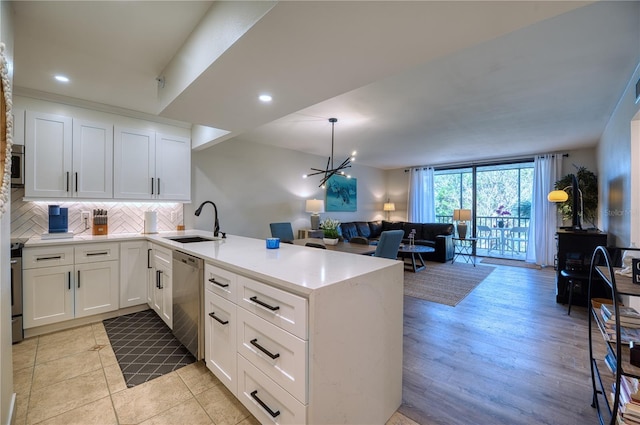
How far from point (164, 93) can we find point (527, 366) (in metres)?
3.93

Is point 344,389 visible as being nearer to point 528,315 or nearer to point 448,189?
point 528,315

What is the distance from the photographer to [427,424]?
1.60 m

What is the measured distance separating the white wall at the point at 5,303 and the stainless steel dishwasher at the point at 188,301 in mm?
952

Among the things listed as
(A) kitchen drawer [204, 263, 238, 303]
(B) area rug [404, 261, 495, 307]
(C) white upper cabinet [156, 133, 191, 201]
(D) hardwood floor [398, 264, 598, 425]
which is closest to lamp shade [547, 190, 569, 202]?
(D) hardwood floor [398, 264, 598, 425]

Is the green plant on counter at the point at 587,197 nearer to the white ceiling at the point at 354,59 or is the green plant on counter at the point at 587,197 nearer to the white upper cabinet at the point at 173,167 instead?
the white ceiling at the point at 354,59

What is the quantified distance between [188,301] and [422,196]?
713cm

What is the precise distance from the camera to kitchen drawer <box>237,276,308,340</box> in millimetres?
1222

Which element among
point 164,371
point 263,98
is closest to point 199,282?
point 164,371

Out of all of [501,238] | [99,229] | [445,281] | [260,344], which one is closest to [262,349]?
[260,344]

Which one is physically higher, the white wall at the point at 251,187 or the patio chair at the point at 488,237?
the white wall at the point at 251,187

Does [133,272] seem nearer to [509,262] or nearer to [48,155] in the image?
[48,155]

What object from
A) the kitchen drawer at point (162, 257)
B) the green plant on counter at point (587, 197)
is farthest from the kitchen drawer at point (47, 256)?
the green plant on counter at point (587, 197)

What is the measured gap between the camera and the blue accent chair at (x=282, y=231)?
5.21 metres

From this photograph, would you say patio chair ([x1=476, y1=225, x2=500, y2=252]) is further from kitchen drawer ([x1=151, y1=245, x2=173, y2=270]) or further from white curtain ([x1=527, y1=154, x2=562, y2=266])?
kitchen drawer ([x1=151, y1=245, x2=173, y2=270])
